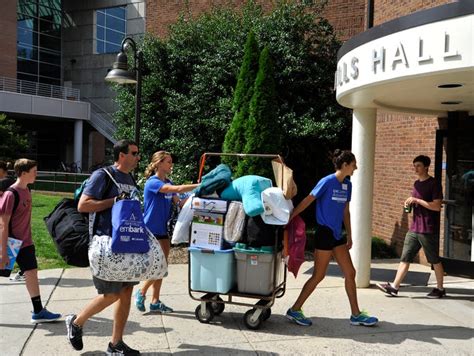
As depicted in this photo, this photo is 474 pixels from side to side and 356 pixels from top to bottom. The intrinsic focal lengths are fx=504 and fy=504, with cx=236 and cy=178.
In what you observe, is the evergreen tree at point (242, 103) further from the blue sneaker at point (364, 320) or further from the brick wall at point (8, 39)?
the brick wall at point (8, 39)

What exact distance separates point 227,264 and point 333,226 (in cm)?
114

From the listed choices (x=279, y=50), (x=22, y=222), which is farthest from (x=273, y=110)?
(x=22, y=222)

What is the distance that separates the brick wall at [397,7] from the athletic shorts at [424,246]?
4.28 m

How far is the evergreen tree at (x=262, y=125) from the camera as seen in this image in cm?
978

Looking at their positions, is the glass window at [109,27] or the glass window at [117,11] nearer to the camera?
the glass window at [109,27]

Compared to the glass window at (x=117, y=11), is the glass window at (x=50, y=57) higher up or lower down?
lower down

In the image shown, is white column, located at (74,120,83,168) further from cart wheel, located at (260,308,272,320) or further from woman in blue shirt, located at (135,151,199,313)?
cart wheel, located at (260,308,272,320)

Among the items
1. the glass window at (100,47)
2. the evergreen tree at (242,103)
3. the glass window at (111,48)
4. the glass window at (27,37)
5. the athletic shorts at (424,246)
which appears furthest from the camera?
the glass window at (111,48)

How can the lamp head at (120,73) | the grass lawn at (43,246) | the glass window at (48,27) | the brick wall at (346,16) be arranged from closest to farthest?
the grass lawn at (43,246) < the lamp head at (120,73) < the brick wall at (346,16) < the glass window at (48,27)

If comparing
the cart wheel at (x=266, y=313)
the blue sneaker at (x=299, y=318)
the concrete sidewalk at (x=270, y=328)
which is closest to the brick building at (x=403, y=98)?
the concrete sidewalk at (x=270, y=328)

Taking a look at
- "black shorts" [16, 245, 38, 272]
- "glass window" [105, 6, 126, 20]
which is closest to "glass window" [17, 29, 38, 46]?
"glass window" [105, 6, 126, 20]

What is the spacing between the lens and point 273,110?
33.2 feet

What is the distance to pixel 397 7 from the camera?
9812 mm

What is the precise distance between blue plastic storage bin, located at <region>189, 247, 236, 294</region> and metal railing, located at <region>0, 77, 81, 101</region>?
2886 centimetres
